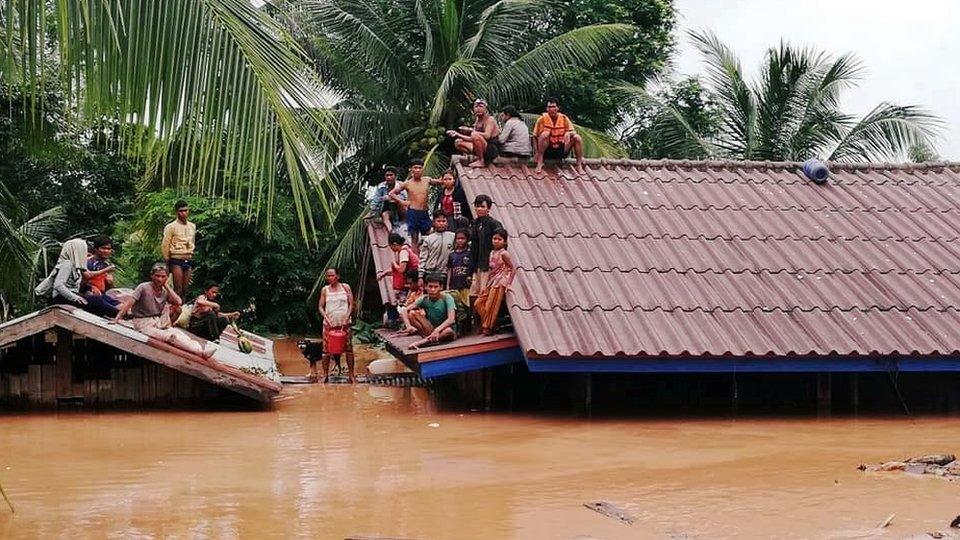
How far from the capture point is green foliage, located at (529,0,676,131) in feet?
76.8

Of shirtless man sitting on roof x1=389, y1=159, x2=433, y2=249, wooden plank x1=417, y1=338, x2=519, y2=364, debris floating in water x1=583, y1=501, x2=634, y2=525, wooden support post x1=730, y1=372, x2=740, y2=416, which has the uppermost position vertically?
shirtless man sitting on roof x1=389, y1=159, x2=433, y2=249

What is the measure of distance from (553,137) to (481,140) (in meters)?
0.96

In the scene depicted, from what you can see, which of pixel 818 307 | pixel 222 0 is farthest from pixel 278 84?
pixel 818 307

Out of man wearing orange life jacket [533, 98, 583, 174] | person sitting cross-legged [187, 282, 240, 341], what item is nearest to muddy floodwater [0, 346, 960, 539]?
person sitting cross-legged [187, 282, 240, 341]

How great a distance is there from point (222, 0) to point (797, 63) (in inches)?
759

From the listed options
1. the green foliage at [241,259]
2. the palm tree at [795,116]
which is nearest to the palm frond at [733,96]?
the palm tree at [795,116]

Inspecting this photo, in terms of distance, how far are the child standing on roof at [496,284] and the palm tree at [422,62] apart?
8737 millimetres

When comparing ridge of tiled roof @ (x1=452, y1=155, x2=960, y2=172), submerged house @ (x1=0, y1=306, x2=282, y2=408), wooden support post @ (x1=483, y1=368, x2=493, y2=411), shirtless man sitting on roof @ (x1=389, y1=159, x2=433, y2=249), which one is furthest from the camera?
ridge of tiled roof @ (x1=452, y1=155, x2=960, y2=172)

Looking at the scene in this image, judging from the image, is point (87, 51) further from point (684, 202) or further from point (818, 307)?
point (684, 202)

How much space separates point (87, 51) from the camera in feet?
16.2

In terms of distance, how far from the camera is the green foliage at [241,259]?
70.8 feet

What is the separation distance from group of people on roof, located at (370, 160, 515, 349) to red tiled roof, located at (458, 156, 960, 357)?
0.36 m

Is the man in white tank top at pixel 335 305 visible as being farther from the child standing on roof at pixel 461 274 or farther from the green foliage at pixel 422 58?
the green foliage at pixel 422 58

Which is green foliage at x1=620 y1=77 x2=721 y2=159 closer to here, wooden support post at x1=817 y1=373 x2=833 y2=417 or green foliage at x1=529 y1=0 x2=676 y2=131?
green foliage at x1=529 y1=0 x2=676 y2=131
